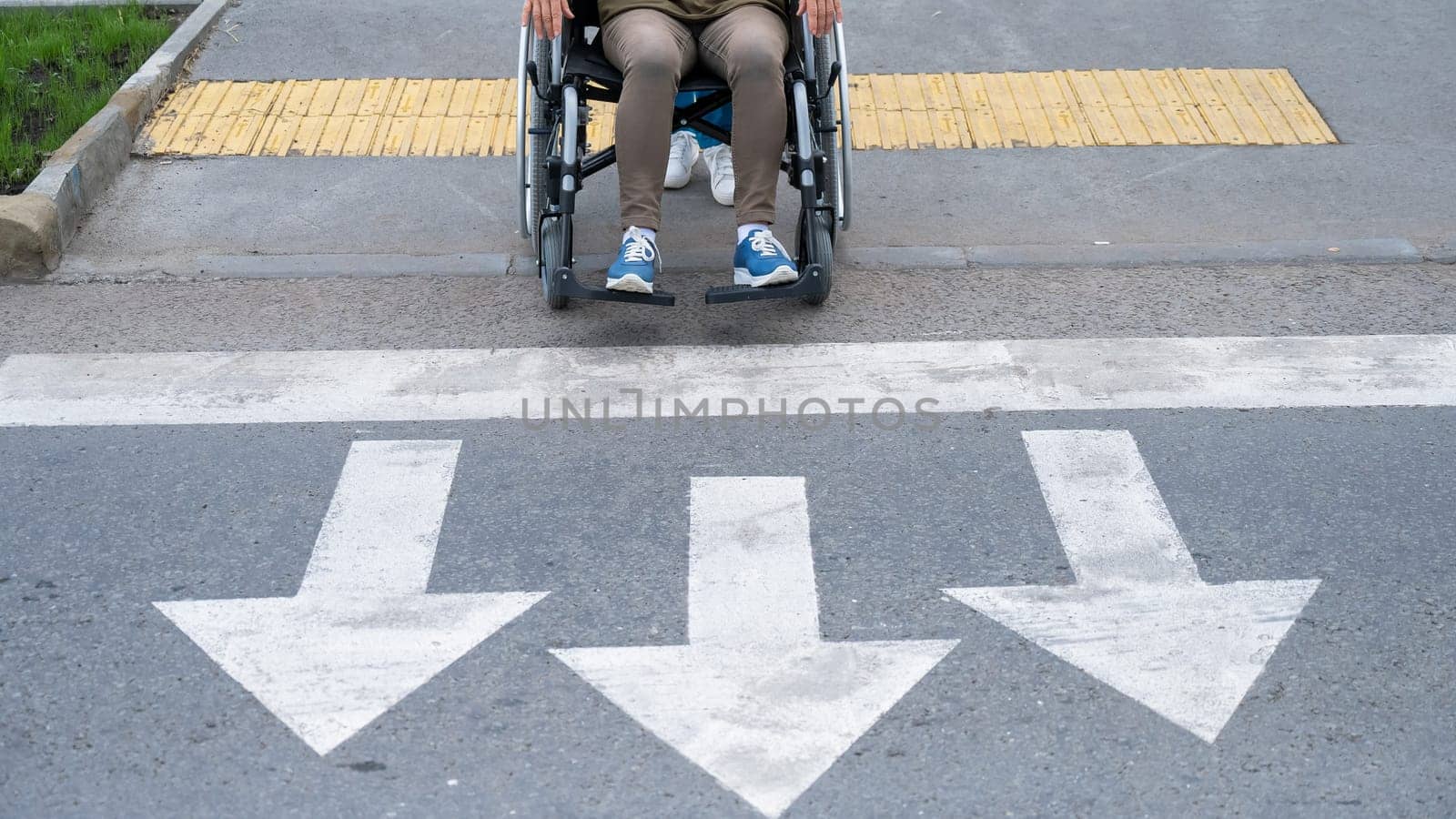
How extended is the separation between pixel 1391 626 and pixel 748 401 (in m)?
1.80

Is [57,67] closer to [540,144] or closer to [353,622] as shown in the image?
[540,144]

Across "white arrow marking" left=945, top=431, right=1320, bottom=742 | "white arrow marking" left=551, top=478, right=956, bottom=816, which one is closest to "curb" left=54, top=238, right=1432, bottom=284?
"white arrow marking" left=945, top=431, right=1320, bottom=742

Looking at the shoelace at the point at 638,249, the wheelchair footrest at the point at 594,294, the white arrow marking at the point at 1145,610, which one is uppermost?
the shoelace at the point at 638,249

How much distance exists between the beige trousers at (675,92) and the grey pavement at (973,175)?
66cm

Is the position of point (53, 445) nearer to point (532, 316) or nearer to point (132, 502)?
point (132, 502)

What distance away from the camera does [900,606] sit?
10.6 feet

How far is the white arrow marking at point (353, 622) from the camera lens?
2.95m

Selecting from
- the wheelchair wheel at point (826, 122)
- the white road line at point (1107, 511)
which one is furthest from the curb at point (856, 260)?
the white road line at point (1107, 511)

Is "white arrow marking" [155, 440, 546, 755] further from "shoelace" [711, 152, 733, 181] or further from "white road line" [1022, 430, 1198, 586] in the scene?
"shoelace" [711, 152, 733, 181]

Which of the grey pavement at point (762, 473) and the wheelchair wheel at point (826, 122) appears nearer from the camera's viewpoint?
the grey pavement at point (762, 473)

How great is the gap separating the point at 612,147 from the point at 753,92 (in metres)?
0.54

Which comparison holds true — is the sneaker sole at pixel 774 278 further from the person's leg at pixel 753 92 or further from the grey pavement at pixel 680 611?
the grey pavement at pixel 680 611

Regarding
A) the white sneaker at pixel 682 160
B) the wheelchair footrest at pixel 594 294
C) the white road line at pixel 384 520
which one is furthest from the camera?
the white sneaker at pixel 682 160

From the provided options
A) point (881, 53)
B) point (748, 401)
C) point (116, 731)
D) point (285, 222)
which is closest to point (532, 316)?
point (748, 401)
